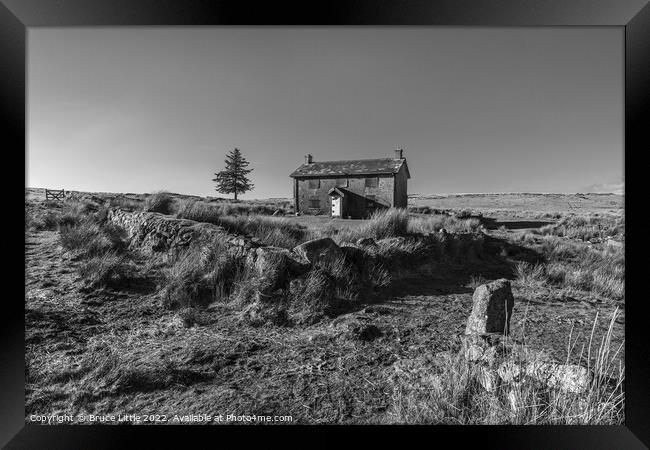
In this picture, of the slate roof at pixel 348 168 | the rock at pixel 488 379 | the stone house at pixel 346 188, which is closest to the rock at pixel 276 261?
the rock at pixel 488 379

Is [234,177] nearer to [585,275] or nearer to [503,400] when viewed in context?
[503,400]

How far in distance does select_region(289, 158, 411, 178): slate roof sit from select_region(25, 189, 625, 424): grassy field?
942 centimetres

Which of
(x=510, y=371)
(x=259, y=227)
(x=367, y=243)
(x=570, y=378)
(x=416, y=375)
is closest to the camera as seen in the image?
(x=570, y=378)

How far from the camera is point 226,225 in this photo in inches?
194

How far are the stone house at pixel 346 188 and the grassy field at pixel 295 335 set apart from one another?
8.95 metres

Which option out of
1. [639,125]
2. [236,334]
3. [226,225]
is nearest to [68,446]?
[236,334]

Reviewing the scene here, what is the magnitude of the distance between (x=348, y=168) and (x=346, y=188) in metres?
1.10

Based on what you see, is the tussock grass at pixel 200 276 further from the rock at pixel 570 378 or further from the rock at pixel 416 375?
the rock at pixel 570 378

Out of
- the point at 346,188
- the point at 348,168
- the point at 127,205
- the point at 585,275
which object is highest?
the point at 348,168

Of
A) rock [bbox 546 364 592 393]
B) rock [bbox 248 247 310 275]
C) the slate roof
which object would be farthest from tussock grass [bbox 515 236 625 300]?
the slate roof

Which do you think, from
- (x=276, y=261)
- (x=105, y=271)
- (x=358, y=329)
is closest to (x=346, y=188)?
(x=276, y=261)

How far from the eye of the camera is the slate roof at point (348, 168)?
44.7ft

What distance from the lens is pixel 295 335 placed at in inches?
97.3

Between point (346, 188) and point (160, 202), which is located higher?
point (346, 188)
